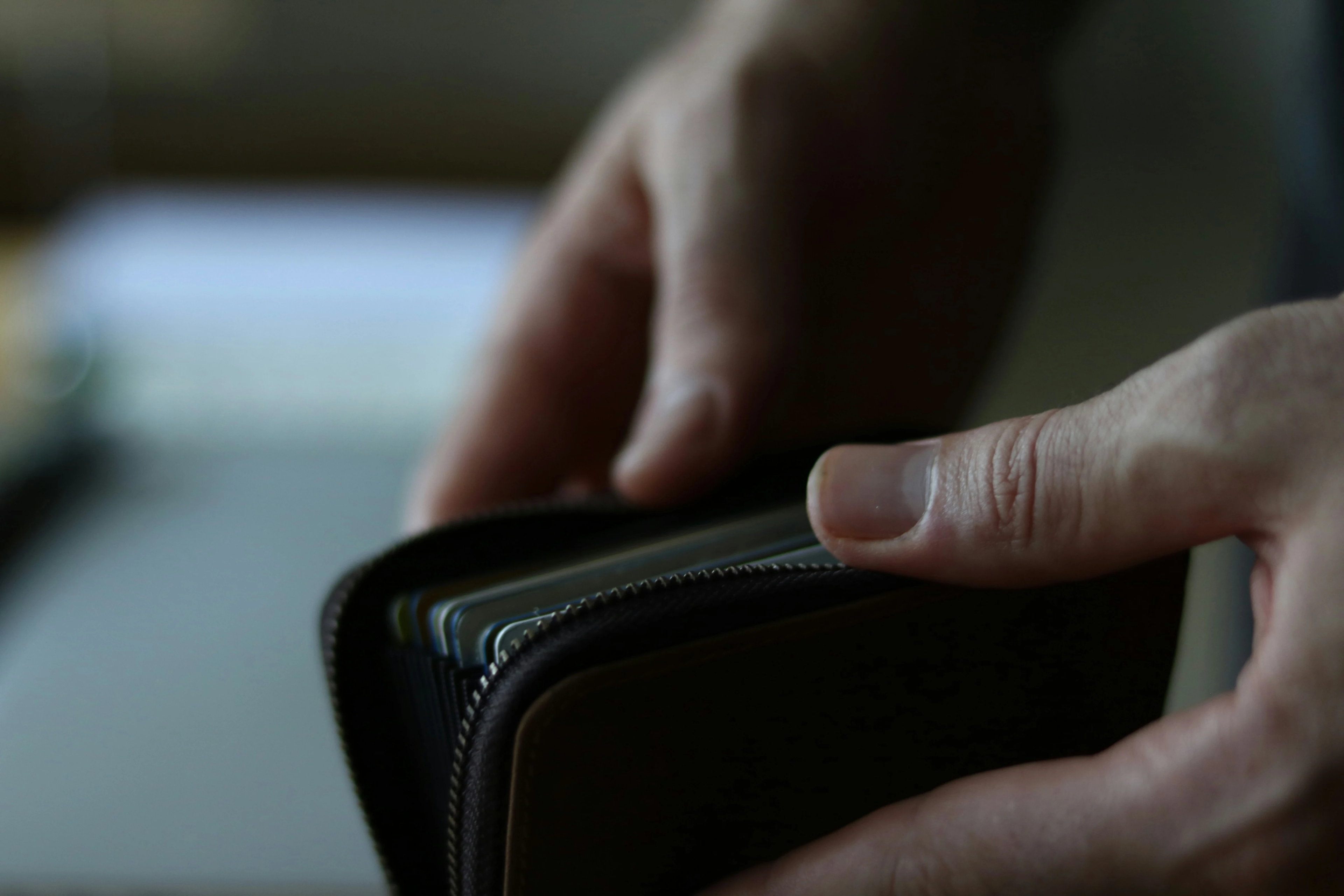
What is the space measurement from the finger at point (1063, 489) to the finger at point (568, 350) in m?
0.38

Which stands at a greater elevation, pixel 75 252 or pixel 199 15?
pixel 199 15

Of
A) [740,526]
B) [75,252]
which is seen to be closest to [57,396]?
[75,252]

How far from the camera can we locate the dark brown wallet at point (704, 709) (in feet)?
0.91

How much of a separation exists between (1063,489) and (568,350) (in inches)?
18.2

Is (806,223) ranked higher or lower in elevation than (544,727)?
higher

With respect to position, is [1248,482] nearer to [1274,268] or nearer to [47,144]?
[1274,268]

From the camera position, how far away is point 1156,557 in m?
0.29

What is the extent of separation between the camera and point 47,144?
6.50 feet

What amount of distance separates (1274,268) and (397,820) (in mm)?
708

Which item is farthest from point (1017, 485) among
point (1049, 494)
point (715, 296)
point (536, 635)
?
point (715, 296)

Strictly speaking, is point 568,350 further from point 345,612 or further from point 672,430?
point 345,612

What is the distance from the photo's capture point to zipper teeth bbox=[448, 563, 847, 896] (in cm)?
28

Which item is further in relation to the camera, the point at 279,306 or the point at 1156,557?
the point at 279,306

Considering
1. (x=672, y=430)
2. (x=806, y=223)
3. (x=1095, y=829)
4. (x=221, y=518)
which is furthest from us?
(x=221, y=518)
